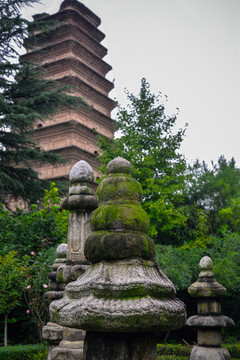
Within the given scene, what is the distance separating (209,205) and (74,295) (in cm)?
1796

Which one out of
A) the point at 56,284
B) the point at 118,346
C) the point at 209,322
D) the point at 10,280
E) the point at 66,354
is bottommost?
the point at 66,354

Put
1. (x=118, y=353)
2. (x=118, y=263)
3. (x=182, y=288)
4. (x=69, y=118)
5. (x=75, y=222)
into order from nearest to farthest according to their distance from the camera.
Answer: (x=118, y=353) < (x=118, y=263) < (x=75, y=222) < (x=182, y=288) < (x=69, y=118)

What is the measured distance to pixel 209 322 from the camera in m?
5.73

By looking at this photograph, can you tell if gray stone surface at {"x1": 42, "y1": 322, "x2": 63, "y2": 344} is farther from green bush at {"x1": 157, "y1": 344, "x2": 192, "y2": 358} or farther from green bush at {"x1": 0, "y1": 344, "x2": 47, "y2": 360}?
green bush at {"x1": 157, "y1": 344, "x2": 192, "y2": 358}

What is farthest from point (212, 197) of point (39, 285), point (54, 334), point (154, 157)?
point (54, 334)

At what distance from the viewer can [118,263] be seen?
7.96 feet

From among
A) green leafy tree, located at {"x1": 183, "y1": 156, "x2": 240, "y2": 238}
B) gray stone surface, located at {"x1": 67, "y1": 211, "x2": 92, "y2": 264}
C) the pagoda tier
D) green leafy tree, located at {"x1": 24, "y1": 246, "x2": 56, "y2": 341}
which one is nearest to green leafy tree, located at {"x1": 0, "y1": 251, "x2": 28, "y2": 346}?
green leafy tree, located at {"x1": 24, "y1": 246, "x2": 56, "y2": 341}

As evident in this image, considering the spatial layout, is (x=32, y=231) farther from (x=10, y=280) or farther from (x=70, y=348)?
(x=70, y=348)

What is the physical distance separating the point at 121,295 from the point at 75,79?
21.0 m

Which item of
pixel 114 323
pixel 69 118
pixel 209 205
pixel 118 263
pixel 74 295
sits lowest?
pixel 114 323

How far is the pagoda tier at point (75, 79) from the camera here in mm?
21234

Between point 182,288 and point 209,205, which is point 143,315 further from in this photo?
point 209,205

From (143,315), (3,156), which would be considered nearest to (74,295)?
(143,315)

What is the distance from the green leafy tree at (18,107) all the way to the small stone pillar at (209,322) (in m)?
9.46
